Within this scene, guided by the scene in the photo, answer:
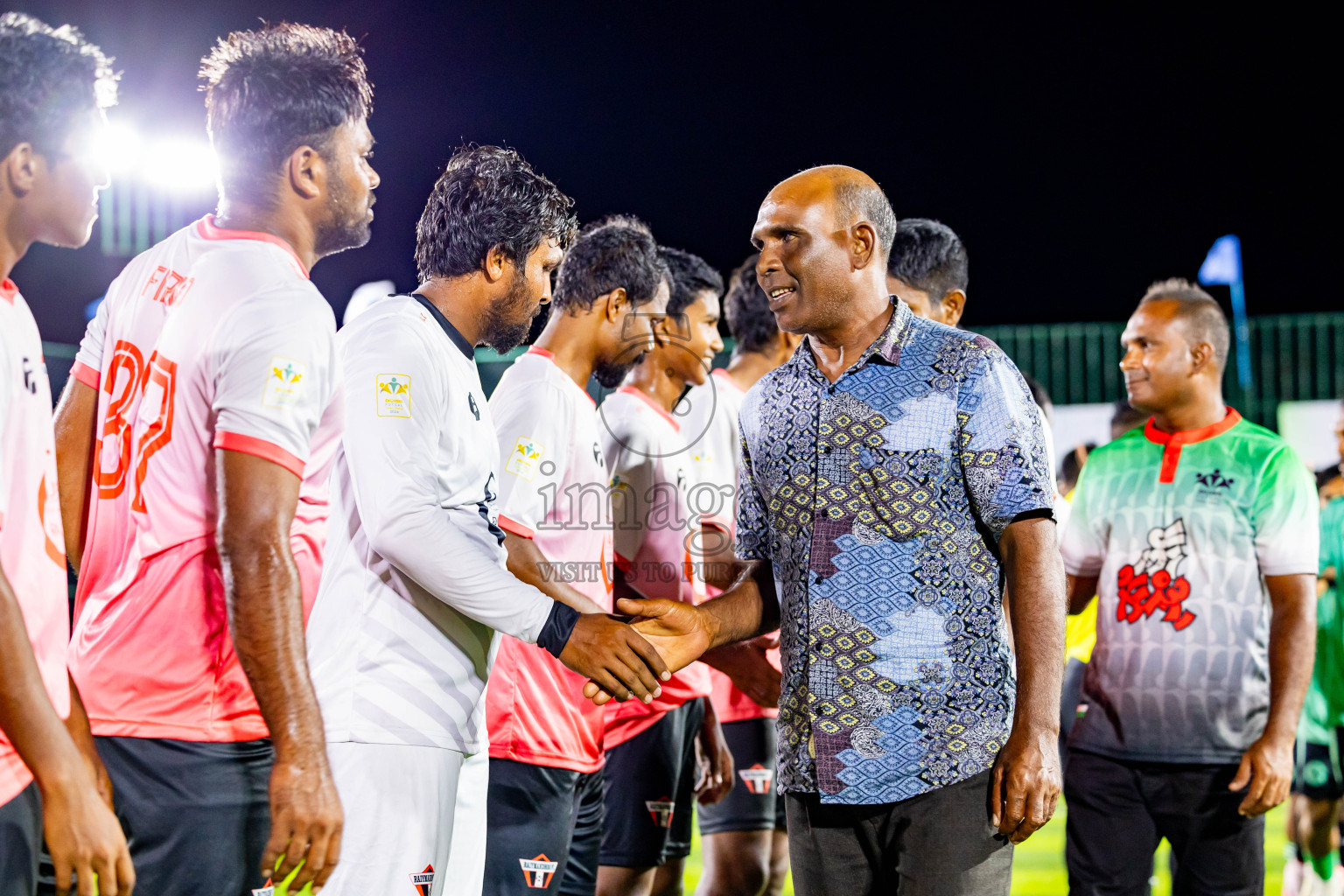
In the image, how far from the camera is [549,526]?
414cm

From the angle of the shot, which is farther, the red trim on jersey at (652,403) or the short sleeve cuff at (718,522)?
the red trim on jersey at (652,403)

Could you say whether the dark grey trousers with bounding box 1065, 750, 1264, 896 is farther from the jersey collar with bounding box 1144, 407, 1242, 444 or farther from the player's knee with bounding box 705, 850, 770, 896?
the player's knee with bounding box 705, 850, 770, 896

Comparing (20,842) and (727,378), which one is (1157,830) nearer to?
(727,378)

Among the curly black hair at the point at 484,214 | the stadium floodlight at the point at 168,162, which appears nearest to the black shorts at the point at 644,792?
the curly black hair at the point at 484,214

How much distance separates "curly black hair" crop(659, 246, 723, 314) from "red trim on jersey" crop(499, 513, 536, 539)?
2377 mm

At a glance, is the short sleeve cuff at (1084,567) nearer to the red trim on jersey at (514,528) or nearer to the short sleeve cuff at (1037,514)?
the short sleeve cuff at (1037,514)

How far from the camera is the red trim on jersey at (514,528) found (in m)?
3.63

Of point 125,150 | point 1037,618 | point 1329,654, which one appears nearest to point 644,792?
point 1037,618

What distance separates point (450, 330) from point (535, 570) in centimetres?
84

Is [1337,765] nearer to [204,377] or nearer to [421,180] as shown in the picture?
[204,377]

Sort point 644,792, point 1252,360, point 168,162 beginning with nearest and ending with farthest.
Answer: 1. point 644,792
2. point 1252,360
3. point 168,162

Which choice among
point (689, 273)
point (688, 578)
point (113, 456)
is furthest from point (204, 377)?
point (689, 273)

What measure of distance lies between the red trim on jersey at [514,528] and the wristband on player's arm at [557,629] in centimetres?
72

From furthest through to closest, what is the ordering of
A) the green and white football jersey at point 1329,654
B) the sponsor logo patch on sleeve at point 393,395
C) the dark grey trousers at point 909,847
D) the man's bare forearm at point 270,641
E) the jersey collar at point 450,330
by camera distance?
1. the green and white football jersey at point 1329,654
2. the jersey collar at point 450,330
3. the sponsor logo patch on sleeve at point 393,395
4. the dark grey trousers at point 909,847
5. the man's bare forearm at point 270,641
